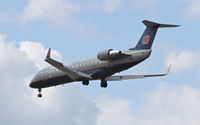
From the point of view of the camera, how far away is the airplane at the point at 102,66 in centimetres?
8988

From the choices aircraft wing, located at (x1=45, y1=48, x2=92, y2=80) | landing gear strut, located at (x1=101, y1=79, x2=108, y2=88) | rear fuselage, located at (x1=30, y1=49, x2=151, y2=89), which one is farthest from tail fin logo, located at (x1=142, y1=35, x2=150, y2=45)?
landing gear strut, located at (x1=101, y1=79, x2=108, y2=88)

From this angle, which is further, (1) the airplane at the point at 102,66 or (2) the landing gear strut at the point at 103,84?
(2) the landing gear strut at the point at 103,84

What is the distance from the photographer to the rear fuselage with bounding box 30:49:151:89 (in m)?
89.6

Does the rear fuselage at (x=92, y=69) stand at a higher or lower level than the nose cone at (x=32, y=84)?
higher

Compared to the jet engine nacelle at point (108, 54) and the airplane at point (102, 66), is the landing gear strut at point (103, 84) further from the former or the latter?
the jet engine nacelle at point (108, 54)

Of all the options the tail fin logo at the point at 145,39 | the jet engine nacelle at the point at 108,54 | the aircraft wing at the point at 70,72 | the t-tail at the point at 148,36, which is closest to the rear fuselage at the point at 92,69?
the jet engine nacelle at the point at 108,54

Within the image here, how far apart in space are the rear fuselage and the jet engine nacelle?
719 mm

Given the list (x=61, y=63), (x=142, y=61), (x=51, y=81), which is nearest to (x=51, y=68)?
(x=51, y=81)

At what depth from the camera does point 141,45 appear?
90.9 metres

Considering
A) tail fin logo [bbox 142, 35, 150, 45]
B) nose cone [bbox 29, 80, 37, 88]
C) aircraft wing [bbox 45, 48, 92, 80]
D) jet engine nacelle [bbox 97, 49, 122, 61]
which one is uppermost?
tail fin logo [bbox 142, 35, 150, 45]

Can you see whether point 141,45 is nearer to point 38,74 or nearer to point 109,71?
point 109,71

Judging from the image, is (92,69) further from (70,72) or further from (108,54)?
(108,54)

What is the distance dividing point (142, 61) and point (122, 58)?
2.33 meters

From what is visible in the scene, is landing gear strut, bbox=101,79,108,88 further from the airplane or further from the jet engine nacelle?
the jet engine nacelle
